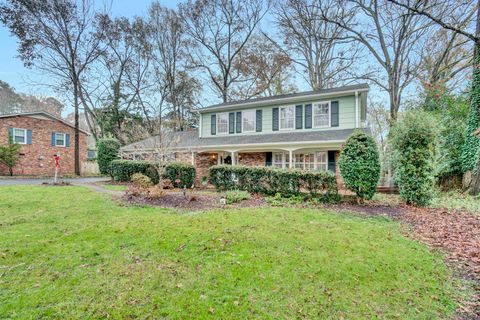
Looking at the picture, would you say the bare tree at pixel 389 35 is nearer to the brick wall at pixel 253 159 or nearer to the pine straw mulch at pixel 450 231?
the brick wall at pixel 253 159

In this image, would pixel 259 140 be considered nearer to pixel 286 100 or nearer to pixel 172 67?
pixel 286 100

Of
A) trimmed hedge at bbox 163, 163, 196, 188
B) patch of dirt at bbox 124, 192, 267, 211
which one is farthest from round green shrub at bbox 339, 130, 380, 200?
trimmed hedge at bbox 163, 163, 196, 188

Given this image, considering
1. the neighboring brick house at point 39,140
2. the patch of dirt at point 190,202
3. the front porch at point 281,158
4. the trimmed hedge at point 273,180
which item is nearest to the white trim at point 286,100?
the front porch at point 281,158

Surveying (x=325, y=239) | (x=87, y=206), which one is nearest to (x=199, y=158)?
(x=87, y=206)

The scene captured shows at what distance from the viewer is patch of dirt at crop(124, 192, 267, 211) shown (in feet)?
24.9

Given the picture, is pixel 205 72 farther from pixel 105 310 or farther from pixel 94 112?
pixel 105 310

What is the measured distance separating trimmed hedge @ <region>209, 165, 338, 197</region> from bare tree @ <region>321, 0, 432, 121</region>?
36.2 ft

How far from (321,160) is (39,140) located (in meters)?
22.1

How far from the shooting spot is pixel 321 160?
43.6 feet

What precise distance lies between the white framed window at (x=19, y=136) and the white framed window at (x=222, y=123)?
15560 mm

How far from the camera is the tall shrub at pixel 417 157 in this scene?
311 inches

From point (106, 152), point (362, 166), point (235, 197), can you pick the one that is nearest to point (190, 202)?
point (235, 197)

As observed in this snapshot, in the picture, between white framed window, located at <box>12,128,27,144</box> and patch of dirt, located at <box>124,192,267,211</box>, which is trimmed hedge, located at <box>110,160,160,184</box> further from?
white framed window, located at <box>12,128,27,144</box>

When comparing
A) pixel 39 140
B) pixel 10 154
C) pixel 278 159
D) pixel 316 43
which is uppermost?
pixel 316 43
